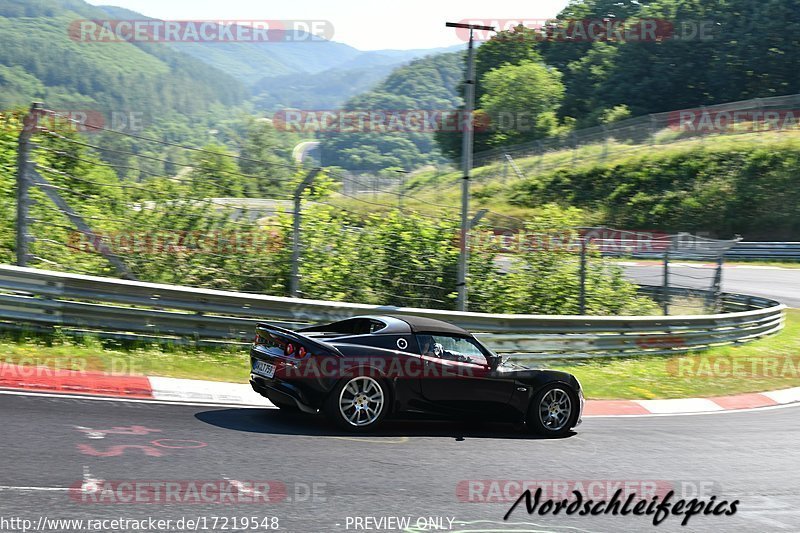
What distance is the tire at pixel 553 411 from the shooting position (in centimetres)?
1002

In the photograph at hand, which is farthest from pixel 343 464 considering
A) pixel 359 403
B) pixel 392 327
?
pixel 392 327

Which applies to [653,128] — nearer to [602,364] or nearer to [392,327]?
[602,364]

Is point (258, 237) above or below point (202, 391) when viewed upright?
above

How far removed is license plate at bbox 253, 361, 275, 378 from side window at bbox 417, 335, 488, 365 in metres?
1.64

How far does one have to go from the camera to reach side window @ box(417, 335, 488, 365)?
9594 mm

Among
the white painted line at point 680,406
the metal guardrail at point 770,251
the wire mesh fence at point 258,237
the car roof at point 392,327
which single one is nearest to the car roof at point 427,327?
the car roof at point 392,327

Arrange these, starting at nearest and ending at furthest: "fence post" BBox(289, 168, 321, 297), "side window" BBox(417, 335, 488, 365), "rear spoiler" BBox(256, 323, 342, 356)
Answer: "rear spoiler" BBox(256, 323, 342, 356) → "side window" BBox(417, 335, 488, 365) → "fence post" BBox(289, 168, 321, 297)

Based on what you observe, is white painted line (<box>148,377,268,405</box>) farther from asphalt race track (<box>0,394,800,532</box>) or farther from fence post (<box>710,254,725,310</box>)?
fence post (<box>710,254,725,310</box>)

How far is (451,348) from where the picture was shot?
9750 mm

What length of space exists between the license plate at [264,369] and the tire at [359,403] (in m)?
0.68

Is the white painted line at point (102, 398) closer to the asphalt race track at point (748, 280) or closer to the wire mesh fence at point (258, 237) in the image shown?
the wire mesh fence at point (258, 237)

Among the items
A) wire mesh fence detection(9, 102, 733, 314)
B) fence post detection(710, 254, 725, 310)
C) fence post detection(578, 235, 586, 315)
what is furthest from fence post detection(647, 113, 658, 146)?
fence post detection(578, 235, 586, 315)

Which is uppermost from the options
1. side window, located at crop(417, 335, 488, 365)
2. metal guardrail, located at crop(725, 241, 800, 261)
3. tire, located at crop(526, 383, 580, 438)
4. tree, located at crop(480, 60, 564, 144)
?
tree, located at crop(480, 60, 564, 144)

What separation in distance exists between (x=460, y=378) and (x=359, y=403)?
1.26 metres
